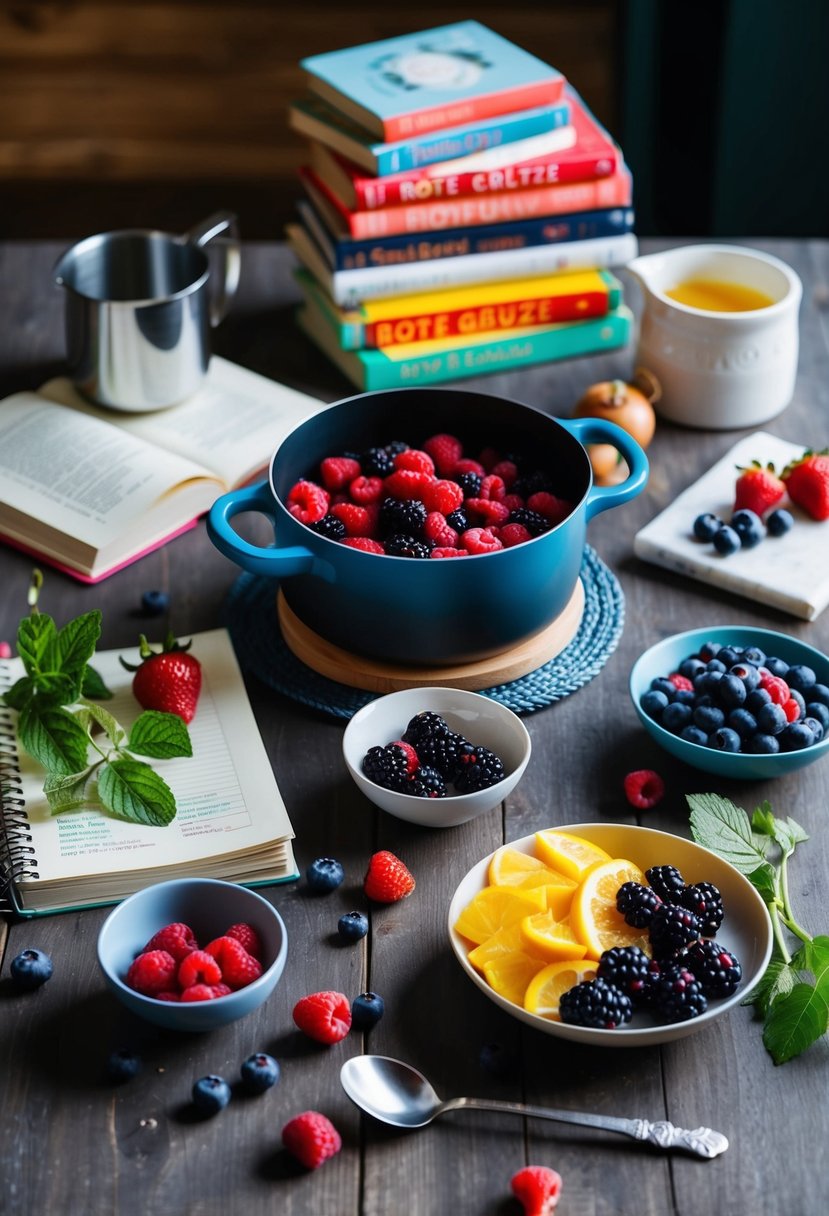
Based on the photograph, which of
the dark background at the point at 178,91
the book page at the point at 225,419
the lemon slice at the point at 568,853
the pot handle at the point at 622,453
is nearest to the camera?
the lemon slice at the point at 568,853

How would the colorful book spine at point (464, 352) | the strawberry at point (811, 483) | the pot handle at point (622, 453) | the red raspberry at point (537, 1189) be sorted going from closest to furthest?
the red raspberry at point (537, 1189), the pot handle at point (622, 453), the strawberry at point (811, 483), the colorful book spine at point (464, 352)

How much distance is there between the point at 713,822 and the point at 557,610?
345 millimetres

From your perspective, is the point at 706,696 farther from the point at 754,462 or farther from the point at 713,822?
the point at 754,462

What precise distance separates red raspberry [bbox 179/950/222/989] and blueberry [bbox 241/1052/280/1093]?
0.07 meters

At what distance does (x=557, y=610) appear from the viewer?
1.56 m

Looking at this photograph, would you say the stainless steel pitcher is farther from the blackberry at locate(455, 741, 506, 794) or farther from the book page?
the blackberry at locate(455, 741, 506, 794)

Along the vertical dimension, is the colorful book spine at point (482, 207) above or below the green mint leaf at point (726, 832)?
above

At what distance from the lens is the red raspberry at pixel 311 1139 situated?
1054mm

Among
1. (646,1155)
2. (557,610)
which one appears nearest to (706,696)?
(557,610)

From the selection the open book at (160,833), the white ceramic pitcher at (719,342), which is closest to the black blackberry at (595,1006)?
the open book at (160,833)

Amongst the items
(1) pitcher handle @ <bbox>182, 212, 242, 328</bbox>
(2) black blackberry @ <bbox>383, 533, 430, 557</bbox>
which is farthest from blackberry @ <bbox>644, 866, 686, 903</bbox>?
(1) pitcher handle @ <bbox>182, 212, 242, 328</bbox>

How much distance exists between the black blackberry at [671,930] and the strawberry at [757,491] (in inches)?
30.3

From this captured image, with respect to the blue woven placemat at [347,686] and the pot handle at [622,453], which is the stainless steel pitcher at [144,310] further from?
the pot handle at [622,453]

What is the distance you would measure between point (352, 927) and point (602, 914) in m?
0.23
